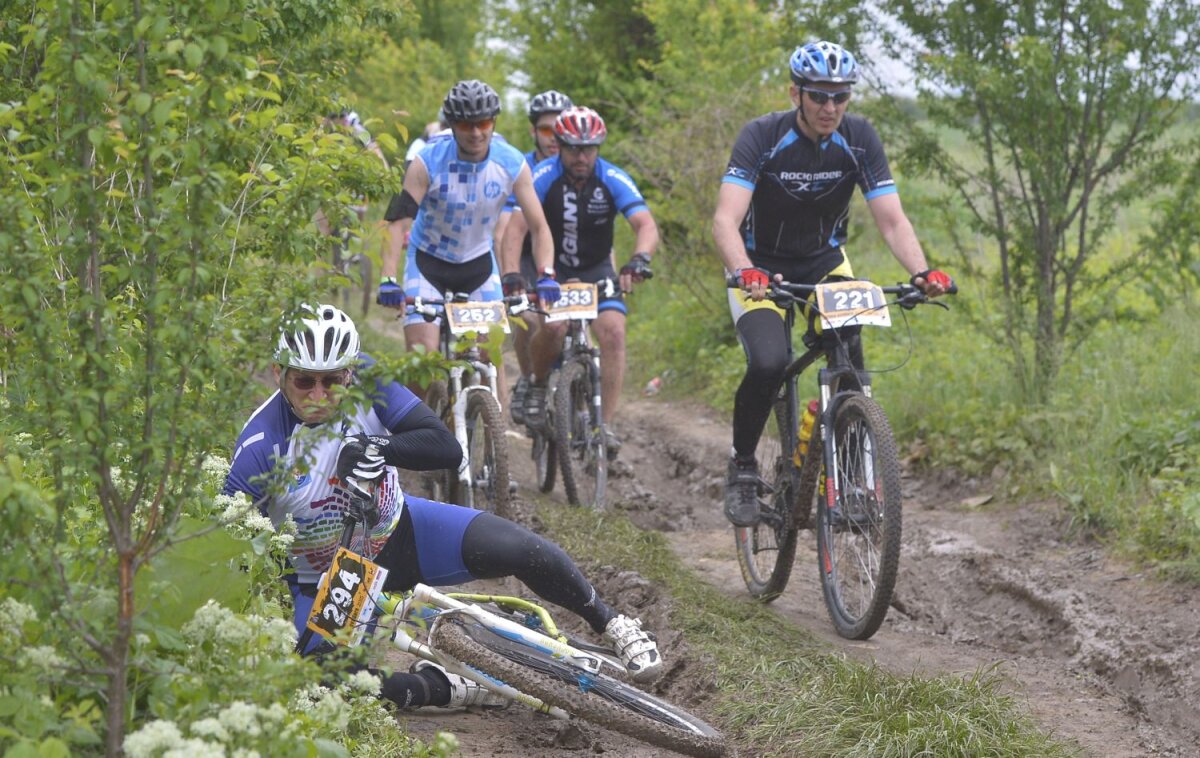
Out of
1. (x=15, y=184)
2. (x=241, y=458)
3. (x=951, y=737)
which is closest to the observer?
(x=15, y=184)

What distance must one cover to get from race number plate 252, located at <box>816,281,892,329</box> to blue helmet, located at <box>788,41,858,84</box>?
36.8 inches

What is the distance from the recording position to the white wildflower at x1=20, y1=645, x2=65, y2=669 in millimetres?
2771

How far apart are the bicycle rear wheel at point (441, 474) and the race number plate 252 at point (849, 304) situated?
258 centimetres

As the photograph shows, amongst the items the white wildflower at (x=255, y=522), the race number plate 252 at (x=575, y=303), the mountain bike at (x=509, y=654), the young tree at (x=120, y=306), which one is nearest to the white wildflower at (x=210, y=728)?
the young tree at (x=120, y=306)

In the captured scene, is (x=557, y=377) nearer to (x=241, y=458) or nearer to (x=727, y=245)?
(x=727, y=245)

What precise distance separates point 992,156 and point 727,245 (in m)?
3.99

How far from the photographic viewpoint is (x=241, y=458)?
4449 mm

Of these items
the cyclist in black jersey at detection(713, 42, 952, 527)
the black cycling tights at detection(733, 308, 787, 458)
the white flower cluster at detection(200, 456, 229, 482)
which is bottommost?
the white flower cluster at detection(200, 456, 229, 482)

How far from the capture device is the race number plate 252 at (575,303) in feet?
28.1

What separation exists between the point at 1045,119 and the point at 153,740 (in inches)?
312

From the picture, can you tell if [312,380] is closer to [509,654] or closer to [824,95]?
[509,654]

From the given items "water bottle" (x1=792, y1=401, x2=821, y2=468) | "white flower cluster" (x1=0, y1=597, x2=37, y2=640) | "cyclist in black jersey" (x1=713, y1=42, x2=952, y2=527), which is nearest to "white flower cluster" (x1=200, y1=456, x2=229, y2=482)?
"white flower cluster" (x1=0, y1=597, x2=37, y2=640)

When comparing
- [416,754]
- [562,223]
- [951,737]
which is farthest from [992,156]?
[416,754]

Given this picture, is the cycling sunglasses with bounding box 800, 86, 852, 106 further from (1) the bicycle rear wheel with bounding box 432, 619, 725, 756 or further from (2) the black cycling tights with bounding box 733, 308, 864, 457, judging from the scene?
(1) the bicycle rear wheel with bounding box 432, 619, 725, 756
